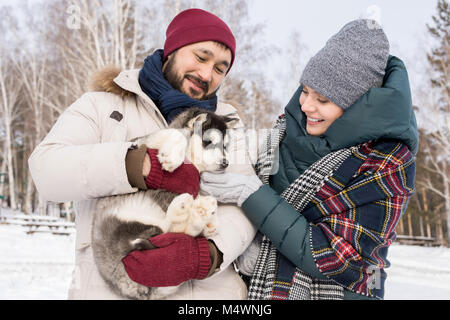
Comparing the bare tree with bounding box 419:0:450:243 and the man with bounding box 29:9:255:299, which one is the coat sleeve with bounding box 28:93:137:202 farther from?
the bare tree with bounding box 419:0:450:243

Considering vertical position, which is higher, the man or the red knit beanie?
the red knit beanie

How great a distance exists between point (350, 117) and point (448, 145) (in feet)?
56.5

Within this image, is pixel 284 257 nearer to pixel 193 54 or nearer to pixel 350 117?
pixel 350 117

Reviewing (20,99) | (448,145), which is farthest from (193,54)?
(20,99)

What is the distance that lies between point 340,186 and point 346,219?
21cm

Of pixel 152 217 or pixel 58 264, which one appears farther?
pixel 58 264

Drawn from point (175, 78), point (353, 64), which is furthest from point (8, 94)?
point (353, 64)

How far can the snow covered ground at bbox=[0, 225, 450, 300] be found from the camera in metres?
6.95

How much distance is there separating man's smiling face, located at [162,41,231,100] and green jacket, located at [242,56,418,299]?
2.77 ft

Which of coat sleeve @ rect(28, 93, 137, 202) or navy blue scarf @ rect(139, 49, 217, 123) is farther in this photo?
navy blue scarf @ rect(139, 49, 217, 123)

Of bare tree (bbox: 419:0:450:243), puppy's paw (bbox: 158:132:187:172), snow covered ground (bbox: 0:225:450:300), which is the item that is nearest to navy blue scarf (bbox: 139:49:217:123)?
puppy's paw (bbox: 158:132:187:172)

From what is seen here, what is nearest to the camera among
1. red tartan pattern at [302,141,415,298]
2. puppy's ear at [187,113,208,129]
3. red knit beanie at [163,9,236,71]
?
red tartan pattern at [302,141,415,298]

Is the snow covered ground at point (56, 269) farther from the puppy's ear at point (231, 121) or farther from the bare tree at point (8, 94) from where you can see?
the bare tree at point (8, 94)
